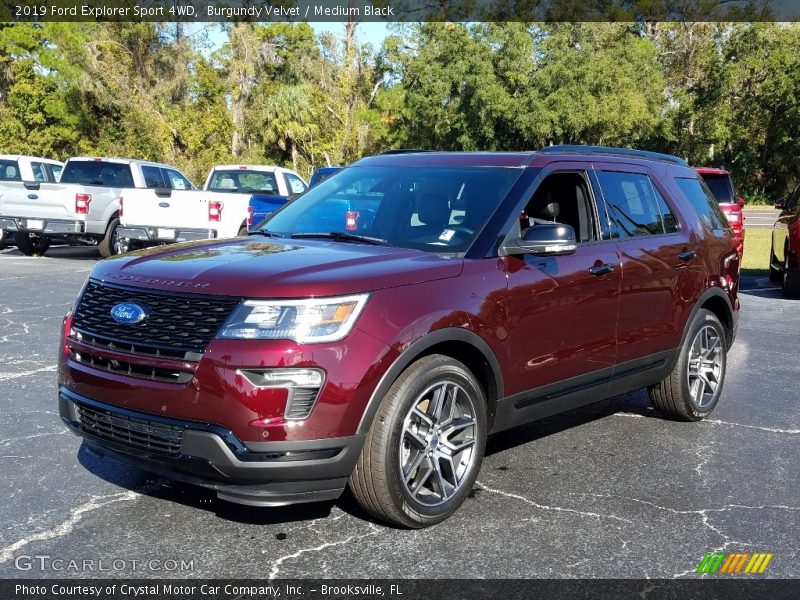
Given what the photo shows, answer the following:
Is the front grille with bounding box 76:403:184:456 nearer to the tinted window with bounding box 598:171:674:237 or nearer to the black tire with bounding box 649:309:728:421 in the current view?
the tinted window with bounding box 598:171:674:237

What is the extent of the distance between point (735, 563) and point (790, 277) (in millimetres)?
10046

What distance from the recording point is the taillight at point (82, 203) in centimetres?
1664

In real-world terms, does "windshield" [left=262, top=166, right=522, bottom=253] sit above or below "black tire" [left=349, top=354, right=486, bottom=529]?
above

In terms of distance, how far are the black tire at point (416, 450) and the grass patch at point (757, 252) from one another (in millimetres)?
13897

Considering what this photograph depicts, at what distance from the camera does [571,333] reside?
4.84 m

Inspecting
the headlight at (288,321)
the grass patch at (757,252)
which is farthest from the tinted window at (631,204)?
the grass patch at (757,252)

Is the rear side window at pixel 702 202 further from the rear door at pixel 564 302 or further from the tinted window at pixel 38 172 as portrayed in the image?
the tinted window at pixel 38 172

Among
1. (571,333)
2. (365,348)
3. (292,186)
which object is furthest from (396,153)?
(292,186)

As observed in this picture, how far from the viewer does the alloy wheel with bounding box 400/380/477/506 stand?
405 centimetres

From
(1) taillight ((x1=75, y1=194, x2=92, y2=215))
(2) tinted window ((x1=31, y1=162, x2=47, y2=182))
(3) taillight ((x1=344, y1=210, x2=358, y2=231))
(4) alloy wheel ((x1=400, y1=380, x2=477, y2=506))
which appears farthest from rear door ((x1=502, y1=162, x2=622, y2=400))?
(2) tinted window ((x1=31, y1=162, x2=47, y2=182))

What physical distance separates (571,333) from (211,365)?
219cm

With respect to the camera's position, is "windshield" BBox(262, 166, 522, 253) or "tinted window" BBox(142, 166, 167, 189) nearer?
"windshield" BBox(262, 166, 522, 253)

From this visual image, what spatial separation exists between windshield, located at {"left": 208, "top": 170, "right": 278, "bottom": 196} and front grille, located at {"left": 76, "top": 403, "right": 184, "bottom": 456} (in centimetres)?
1357

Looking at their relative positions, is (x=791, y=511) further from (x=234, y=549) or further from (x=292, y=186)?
(x=292, y=186)
